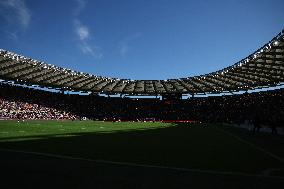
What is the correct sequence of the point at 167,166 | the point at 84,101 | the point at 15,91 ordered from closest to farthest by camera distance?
the point at 167,166 < the point at 15,91 < the point at 84,101

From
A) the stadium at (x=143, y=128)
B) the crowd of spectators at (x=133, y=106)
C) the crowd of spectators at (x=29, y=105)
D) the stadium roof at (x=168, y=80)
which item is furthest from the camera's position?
the crowd of spectators at (x=133, y=106)

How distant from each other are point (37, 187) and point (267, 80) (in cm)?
5160

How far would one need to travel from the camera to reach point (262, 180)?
20.7 ft

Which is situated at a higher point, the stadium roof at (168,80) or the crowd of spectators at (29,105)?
the stadium roof at (168,80)

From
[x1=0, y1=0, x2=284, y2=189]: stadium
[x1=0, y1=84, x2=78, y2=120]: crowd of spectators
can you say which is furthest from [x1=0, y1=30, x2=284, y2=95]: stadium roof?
[x1=0, y1=84, x2=78, y2=120]: crowd of spectators

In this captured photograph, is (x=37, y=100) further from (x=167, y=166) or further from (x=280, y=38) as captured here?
(x=167, y=166)

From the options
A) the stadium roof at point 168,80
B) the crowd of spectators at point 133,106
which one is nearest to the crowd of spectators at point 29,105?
the crowd of spectators at point 133,106

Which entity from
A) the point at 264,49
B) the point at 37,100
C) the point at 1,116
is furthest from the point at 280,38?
the point at 37,100

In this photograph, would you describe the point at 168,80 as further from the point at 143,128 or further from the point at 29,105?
the point at 143,128

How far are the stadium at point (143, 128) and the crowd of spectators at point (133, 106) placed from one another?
0.83 feet

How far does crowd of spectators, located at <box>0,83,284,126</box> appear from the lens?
50.8 metres

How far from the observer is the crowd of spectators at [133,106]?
50.8 meters

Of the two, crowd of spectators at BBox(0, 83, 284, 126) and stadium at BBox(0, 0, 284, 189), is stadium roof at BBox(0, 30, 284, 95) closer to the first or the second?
stadium at BBox(0, 0, 284, 189)

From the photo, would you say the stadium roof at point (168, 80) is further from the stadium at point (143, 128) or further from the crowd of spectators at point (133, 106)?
the crowd of spectators at point (133, 106)
